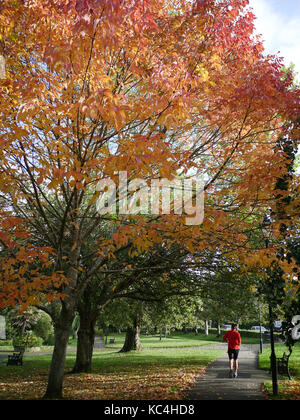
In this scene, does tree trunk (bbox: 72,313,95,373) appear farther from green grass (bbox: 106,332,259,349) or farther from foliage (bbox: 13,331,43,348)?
green grass (bbox: 106,332,259,349)

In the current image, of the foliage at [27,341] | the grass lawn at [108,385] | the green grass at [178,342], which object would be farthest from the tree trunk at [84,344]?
the green grass at [178,342]

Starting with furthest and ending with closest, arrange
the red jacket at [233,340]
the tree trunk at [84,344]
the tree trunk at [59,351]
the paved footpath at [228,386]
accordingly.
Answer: the tree trunk at [84,344]
the red jacket at [233,340]
the paved footpath at [228,386]
the tree trunk at [59,351]

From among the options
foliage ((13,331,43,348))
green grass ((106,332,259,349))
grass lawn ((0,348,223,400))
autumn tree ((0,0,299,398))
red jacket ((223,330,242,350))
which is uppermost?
autumn tree ((0,0,299,398))

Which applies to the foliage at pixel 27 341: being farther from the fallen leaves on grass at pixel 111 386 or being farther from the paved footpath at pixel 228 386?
the paved footpath at pixel 228 386

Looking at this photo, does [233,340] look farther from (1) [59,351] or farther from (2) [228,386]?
(1) [59,351]

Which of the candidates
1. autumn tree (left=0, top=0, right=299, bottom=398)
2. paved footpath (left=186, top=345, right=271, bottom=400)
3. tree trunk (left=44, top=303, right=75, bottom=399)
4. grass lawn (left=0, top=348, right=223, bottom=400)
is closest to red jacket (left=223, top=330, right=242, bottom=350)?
paved footpath (left=186, top=345, right=271, bottom=400)

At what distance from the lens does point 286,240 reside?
8453mm

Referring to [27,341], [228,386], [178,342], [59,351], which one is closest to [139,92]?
[59,351]

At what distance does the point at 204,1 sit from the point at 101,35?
315 centimetres

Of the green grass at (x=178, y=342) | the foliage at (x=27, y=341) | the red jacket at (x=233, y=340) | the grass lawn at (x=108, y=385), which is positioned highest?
the red jacket at (x=233, y=340)

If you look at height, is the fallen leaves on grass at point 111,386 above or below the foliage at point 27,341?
above

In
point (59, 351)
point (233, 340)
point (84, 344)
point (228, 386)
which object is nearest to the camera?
point (59, 351)
